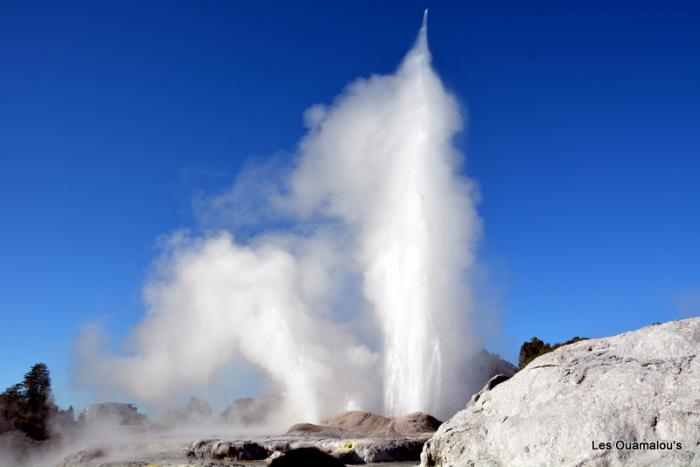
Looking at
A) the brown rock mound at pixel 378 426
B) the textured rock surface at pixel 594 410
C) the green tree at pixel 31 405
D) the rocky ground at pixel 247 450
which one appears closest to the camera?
the textured rock surface at pixel 594 410

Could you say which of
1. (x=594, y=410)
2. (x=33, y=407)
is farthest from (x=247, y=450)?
(x=33, y=407)

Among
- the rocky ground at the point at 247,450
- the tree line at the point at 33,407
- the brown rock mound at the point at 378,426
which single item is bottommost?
the rocky ground at the point at 247,450

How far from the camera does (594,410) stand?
7668 mm

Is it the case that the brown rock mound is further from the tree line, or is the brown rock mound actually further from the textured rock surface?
the tree line

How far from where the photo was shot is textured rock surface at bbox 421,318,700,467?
23.5 ft

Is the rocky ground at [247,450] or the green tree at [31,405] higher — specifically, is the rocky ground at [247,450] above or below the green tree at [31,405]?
below

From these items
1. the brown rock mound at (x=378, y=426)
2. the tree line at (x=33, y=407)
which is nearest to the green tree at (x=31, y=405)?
the tree line at (x=33, y=407)

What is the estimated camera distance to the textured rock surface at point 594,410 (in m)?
7.15

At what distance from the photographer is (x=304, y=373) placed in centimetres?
4897

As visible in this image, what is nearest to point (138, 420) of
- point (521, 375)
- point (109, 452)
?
point (109, 452)

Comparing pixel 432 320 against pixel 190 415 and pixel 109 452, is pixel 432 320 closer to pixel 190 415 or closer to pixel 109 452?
pixel 109 452

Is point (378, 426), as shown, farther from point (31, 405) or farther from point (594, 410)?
point (31, 405)

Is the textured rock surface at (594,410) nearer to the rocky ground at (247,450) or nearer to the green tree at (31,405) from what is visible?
the rocky ground at (247,450)

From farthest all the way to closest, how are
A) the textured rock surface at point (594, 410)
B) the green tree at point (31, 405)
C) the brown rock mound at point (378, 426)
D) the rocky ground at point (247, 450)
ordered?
1. the green tree at point (31, 405)
2. the brown rock mound at point (378, 426)
3. the rocky ground at point (247, 450)
4. the textured rock surface at point (594, 410)
